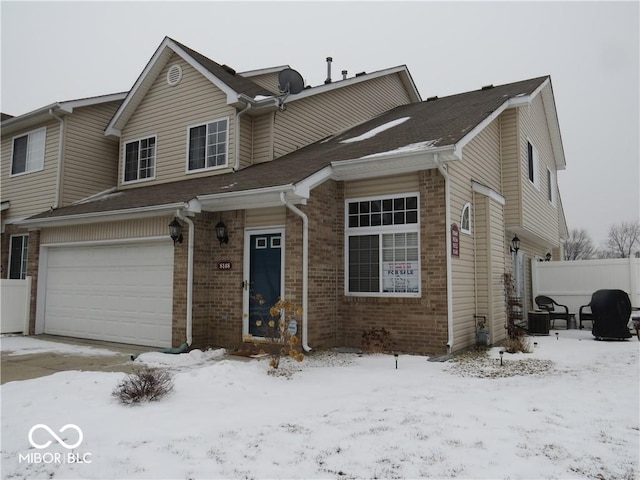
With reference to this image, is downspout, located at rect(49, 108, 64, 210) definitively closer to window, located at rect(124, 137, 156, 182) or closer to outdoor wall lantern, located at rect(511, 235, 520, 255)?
window, located at rect(124, 137, 156, 182)

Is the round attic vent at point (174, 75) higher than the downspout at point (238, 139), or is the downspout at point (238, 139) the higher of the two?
the round attic vent at point (174, 75)

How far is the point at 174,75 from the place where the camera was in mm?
13430

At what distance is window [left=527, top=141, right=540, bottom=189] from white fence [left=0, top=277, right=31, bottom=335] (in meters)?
13.6

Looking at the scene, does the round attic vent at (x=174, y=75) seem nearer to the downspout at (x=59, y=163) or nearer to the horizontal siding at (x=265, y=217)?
the downspout at (x=59, y=163)

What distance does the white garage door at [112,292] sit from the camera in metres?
10.2

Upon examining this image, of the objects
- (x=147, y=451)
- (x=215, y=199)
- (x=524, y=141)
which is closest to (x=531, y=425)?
(x=147, y=451)

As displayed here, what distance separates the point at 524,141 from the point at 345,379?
29.2 ft

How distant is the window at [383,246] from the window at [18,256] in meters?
10.4

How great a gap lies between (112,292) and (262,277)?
396 centimetres

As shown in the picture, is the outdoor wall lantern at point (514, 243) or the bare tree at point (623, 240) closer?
the outdoor wall lantern at point (514, 243)

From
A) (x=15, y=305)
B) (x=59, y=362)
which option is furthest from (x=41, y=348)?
(x=15, y=305)

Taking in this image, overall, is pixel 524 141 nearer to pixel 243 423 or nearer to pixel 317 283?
pixel 317 283

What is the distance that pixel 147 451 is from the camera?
4.25m

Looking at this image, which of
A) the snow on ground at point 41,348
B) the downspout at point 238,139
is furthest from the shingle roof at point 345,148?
the snow on ground at point 41,348
